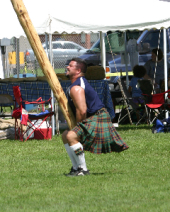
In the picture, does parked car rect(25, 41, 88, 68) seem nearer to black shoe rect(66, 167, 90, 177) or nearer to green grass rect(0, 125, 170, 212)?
green grass rect(0, 125, 170, 212)

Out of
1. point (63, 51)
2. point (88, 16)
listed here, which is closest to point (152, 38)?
point (63, 51)

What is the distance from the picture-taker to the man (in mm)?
5227

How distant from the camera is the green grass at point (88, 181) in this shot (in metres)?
4.21

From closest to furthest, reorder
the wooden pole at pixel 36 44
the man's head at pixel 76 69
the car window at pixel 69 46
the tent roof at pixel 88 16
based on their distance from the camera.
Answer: the wooden pole at pixel 36 44 < the man's head at pixel 76 69 < the tent roof at pixel 88 16 < the car window at pixel 69 46

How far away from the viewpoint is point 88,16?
8867 mm

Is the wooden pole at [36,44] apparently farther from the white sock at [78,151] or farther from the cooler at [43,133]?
the cooler at [43,133]

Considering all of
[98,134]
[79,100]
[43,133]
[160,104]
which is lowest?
[43,133]

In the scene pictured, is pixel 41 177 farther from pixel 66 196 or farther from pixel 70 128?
pixel 66 196

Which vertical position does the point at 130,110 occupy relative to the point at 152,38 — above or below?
below

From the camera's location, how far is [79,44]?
1905 centimetres

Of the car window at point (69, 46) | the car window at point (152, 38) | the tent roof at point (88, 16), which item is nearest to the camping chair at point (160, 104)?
the tent roof at point (88, 16)

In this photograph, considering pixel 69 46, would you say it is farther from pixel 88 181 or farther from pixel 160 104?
pixel 88 181

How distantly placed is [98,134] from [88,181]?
0.52 metres

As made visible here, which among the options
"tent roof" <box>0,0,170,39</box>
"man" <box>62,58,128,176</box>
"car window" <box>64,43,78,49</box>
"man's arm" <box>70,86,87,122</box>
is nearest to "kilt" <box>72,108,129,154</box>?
"man" <box>62,58,128,176</box>
